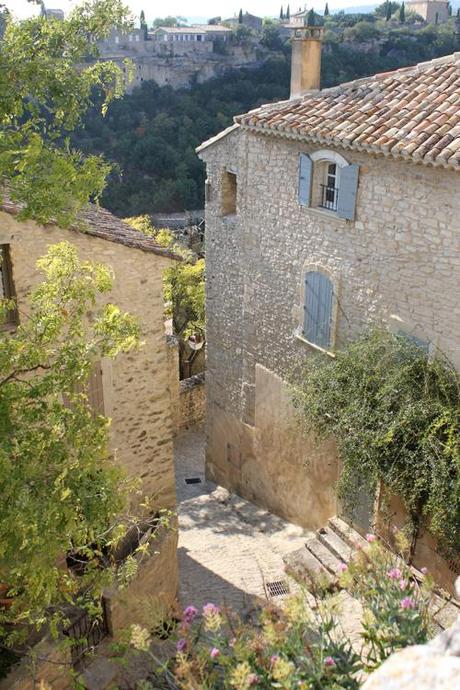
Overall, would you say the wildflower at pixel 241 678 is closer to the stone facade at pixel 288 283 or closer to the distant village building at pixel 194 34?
the stone facade at pixel 288 283

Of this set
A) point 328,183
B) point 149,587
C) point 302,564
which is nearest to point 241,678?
point 149,587

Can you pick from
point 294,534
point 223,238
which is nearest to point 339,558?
point 294,534

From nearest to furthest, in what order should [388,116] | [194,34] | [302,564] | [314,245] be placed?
1. [388,116]
2. [302,564]
3. [314,245]
4. [194,34]

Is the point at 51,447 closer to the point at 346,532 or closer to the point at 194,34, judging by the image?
the point at 346,532

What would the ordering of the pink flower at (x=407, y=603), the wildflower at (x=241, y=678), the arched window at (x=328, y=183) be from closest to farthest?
the wildflower at (x=241, y=678) < the pink flower at (x=407, y=603) < the arched window at (x=328, y=183)

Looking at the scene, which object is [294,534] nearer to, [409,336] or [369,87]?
[409,336]

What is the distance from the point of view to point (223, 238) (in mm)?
13625

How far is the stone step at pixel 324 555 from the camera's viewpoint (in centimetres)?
1059

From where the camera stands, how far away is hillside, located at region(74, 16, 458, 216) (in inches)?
1967

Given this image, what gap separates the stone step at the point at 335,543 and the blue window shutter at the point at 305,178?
570cm

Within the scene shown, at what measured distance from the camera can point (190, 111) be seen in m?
54.6

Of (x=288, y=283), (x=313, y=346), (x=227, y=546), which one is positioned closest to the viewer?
(x=313, y=346)

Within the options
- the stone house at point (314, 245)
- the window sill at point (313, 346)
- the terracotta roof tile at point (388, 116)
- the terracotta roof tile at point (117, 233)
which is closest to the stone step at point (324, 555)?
the stone house at point (314, 245)

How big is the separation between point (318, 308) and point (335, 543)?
403 cm
